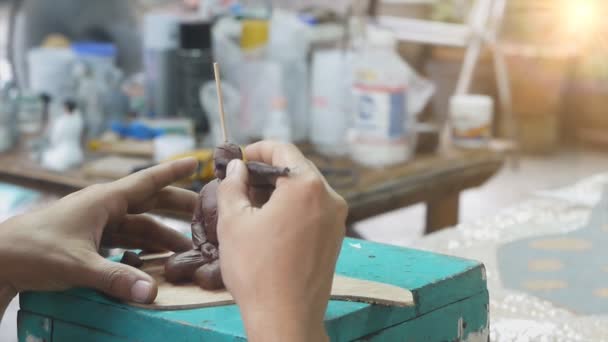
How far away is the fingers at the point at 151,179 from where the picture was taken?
0.81m

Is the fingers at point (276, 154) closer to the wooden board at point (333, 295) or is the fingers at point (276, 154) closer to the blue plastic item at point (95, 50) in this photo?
the wooden board at point (333, 295)

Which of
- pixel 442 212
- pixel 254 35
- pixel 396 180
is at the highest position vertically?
pixel 254 35

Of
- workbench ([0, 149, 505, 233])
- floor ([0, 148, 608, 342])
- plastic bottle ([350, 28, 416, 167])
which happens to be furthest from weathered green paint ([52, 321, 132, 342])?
floor ([0, 148, 608, 342])

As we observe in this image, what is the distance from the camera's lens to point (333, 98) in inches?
75.2

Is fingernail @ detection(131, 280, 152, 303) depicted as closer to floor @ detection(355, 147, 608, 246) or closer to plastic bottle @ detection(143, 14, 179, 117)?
plastic bottle @ detection(143, 14, 179, 117)

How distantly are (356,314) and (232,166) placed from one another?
16 centimetres

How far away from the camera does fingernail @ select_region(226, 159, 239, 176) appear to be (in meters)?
0.69

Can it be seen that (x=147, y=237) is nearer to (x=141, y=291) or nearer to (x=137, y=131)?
(x=141, y=291)

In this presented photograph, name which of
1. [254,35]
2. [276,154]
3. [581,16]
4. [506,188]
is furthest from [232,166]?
[581,16]

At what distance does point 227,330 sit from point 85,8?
2.41 metres

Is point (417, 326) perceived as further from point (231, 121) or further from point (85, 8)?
point (85, 8)

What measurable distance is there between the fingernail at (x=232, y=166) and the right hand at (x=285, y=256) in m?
0.05

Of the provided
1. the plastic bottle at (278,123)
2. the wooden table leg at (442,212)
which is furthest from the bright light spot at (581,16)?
the plastic bottle at (278,123)

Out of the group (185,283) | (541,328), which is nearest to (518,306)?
(541,328)
